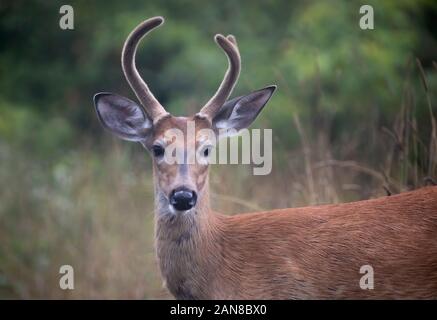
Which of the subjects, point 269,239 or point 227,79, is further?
point 227,79

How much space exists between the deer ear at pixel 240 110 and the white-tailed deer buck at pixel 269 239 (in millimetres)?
12

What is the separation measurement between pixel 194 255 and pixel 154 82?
8072mm

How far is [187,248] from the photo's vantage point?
18.6ft

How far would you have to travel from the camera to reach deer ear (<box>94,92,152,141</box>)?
5.96m

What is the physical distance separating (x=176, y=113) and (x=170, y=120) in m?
6.32

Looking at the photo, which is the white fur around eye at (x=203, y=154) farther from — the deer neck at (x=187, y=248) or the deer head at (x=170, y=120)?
the deer neck at (x=187, y=248)

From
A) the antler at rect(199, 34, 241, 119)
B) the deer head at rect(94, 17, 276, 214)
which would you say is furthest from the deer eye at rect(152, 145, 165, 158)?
the antler at rect(199, 34, 241, 119)

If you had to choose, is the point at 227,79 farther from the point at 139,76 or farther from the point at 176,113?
the point at 176,113

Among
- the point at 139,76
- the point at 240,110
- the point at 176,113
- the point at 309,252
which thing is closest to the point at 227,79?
Answer: the point at 240,110

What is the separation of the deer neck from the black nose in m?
0.34

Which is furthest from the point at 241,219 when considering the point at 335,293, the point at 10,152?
the point at 10,152

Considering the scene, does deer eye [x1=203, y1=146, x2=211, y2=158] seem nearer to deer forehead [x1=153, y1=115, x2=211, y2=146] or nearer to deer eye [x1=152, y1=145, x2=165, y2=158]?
deer forehead [x1=153, y1=115, x2=211, y2=146]

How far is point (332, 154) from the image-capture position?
8.36 meters
